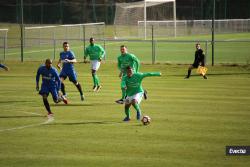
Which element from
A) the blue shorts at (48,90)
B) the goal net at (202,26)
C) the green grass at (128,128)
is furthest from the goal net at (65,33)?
the blue shorts at (48,90)

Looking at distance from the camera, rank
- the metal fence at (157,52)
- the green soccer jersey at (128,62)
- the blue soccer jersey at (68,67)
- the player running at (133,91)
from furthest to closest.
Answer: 1. the metal fence at (157,52)
2. the blue soccer jersey at (68,67)
3. the green soccer jersey at (128,62)
4. the player running at (133,91)

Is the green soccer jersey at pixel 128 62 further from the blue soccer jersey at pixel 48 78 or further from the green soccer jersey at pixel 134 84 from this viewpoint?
the blue soccer jersey at pixel 48 78

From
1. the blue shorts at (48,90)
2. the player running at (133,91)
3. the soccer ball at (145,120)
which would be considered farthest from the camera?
the blue shorts at (48,90)

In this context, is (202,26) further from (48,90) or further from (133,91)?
(133,91)

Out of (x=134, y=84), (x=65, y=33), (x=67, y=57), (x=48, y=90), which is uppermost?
(x=65, y=33)

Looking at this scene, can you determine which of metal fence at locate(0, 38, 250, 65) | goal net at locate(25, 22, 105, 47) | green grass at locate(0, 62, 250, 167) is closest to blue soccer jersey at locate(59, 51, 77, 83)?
green grass at locate(0, 62, 250, 167)

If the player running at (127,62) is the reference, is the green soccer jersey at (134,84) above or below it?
below

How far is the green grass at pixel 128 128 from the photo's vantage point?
1475 cm

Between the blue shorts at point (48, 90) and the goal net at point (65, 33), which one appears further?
the goal net at point (65, 33)

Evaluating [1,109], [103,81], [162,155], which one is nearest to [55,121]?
[1,109]

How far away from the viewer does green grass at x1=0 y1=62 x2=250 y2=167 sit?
1475cm

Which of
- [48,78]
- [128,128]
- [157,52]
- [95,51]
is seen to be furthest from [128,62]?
[157,52]

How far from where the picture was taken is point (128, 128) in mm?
18812

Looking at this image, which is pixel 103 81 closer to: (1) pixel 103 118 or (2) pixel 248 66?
(2) pixel 248 66
